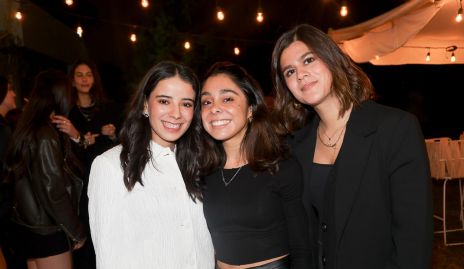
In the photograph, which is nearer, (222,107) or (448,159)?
(222,107)

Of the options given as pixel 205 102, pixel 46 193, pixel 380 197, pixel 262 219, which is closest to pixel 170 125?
pixel 205 102

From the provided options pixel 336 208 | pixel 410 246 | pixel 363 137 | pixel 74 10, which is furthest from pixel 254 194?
pixel 74 10

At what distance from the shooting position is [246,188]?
219 centimetres

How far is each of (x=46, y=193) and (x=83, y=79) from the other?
161 centimetres

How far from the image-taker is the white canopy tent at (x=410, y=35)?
177 inches

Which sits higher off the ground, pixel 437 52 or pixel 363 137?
pixel 437 52

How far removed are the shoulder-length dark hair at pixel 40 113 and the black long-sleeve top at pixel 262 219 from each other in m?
1.65

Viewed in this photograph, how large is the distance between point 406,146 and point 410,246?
0.47 meters

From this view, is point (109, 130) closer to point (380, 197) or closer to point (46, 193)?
point (46, 193)

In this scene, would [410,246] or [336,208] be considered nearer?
[410,246]

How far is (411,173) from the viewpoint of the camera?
1651 millimetres

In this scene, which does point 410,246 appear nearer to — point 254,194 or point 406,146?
point 406,146

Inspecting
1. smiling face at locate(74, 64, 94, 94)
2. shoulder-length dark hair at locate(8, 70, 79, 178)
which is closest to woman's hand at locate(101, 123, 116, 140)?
smiling face at locate(74, 64, 94, 94)

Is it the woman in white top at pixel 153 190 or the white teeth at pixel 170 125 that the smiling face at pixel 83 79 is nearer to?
the woman in white top at pixel 153 190
